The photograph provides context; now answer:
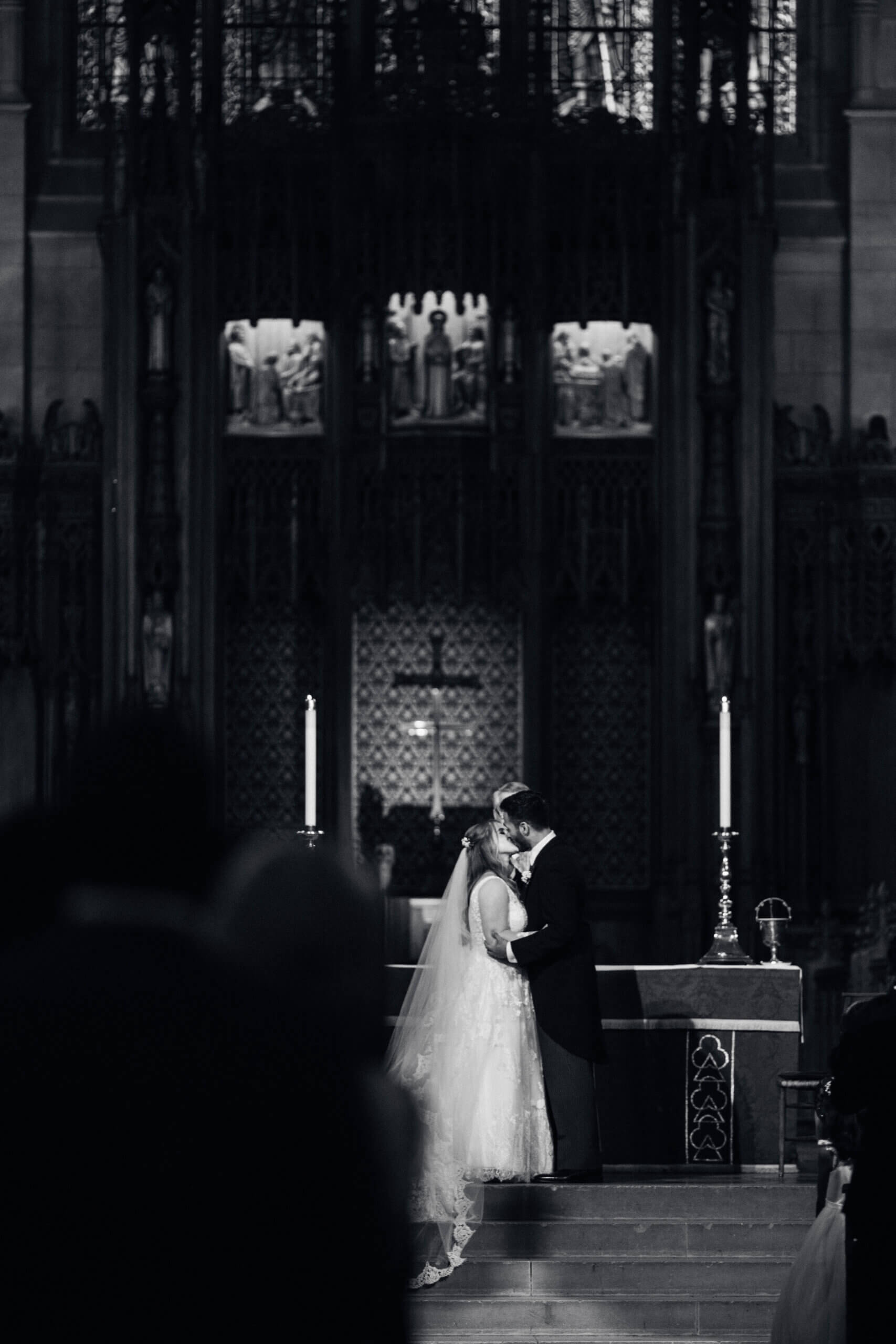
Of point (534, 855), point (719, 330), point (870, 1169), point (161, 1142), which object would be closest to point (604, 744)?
point (719, 330)

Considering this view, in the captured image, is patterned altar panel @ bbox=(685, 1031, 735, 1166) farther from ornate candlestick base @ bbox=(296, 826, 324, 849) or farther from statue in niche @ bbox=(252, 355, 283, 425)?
statue in niche @ bbox=(252, 355, 283, 425)

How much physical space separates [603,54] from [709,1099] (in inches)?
354

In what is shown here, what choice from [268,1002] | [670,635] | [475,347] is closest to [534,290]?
[475,347]

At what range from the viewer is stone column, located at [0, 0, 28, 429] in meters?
17.8

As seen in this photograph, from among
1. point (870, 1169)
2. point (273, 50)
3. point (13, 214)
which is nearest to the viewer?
point (870, 1169)

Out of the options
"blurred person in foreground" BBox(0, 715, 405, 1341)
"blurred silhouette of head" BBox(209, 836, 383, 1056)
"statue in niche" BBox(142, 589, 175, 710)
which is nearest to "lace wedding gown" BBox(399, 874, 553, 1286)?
"statue in niche" BBox(142, 589, 175, 710)

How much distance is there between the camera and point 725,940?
12461mm

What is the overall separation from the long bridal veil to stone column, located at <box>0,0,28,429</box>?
759 centimetres

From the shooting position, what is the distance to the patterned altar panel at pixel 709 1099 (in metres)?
12.1

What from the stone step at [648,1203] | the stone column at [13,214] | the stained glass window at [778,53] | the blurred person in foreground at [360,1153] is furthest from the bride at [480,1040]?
the stained glass window at [778,53]

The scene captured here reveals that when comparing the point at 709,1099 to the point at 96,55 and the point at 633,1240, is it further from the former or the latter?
the point at 96,55

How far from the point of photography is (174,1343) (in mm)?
2635

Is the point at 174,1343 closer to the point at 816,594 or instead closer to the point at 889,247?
the point at 816,594

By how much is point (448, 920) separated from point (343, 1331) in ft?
27.9
